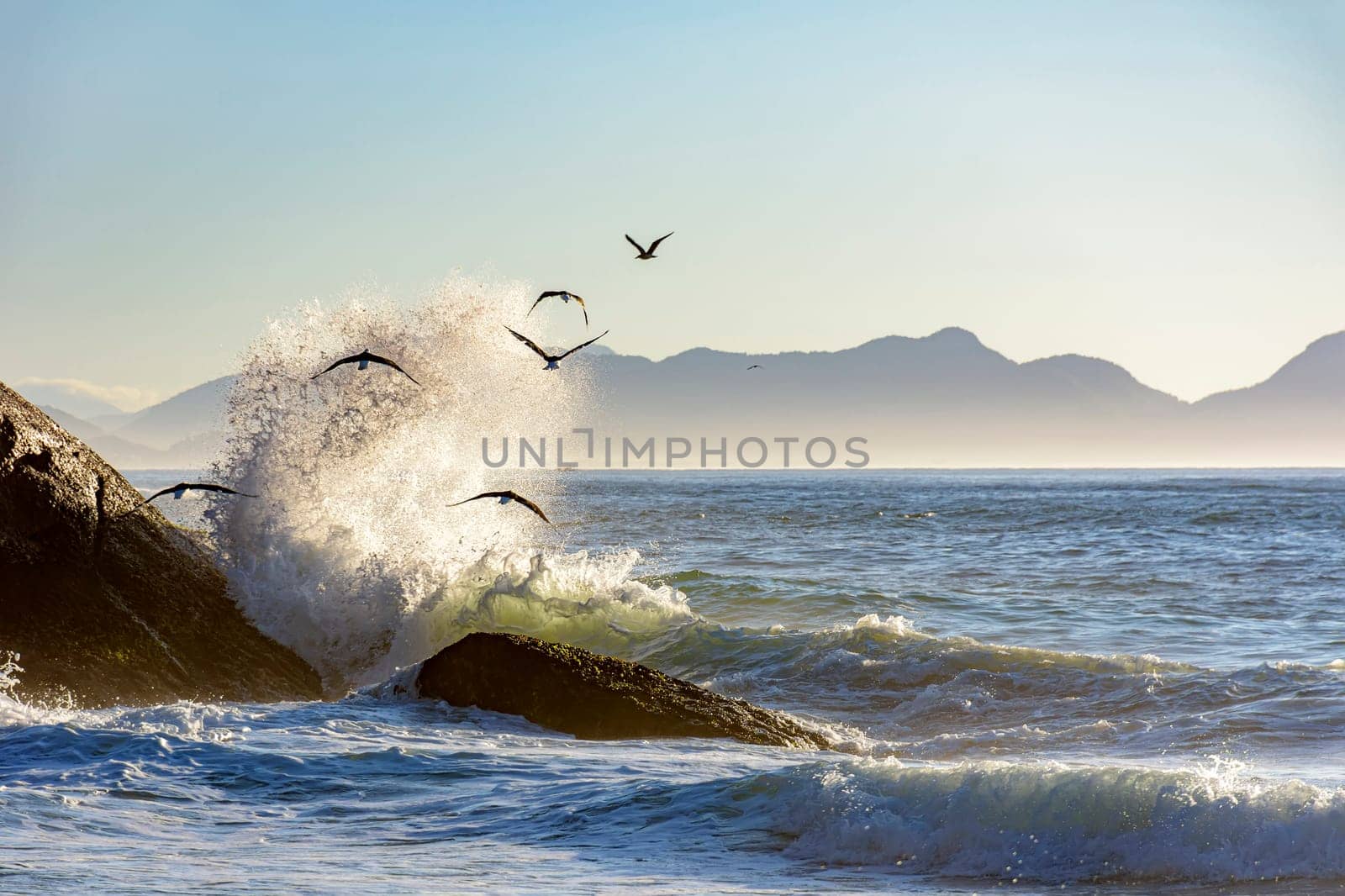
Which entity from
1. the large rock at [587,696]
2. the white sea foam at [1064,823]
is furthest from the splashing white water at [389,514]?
the white sea foam at [1064,823]

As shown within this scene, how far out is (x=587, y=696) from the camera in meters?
9.37

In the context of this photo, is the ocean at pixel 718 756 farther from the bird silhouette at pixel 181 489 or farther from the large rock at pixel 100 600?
the bird silhouette at pixel 181 489

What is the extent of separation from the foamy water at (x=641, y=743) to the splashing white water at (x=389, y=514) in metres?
0.04

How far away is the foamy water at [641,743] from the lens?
20.3 feet

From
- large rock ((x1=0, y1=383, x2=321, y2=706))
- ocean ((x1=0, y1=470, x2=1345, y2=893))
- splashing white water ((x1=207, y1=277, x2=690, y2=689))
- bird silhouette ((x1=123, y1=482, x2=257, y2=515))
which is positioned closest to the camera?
ocean ((x1=0, y1=470, x2=1345, y2=893))

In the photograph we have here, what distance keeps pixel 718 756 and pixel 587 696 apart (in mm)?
1308

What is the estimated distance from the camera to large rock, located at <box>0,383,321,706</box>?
32.7ft

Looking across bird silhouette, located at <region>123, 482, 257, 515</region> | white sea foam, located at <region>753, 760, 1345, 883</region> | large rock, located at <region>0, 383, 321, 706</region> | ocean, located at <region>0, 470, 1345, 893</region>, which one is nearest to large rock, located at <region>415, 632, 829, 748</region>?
ocean, located at <region>0, 470, 1345, 893</region>

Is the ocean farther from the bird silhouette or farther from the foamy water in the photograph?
the bird silhouette

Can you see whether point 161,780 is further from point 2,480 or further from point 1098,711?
point 1098,711

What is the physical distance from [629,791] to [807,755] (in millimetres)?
1845

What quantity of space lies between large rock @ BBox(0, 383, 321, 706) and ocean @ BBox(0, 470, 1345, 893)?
26.8 inches

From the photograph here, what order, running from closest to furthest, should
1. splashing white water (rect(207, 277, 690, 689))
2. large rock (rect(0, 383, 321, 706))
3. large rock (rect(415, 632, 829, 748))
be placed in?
large rock (rect(415, 632, 829, 748)), large rock (rect(0, 383, 321, 706)), splashing white water (rect(207, 277, 690, 689))

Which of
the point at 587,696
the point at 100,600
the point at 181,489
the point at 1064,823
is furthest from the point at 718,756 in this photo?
the point at 100,600
